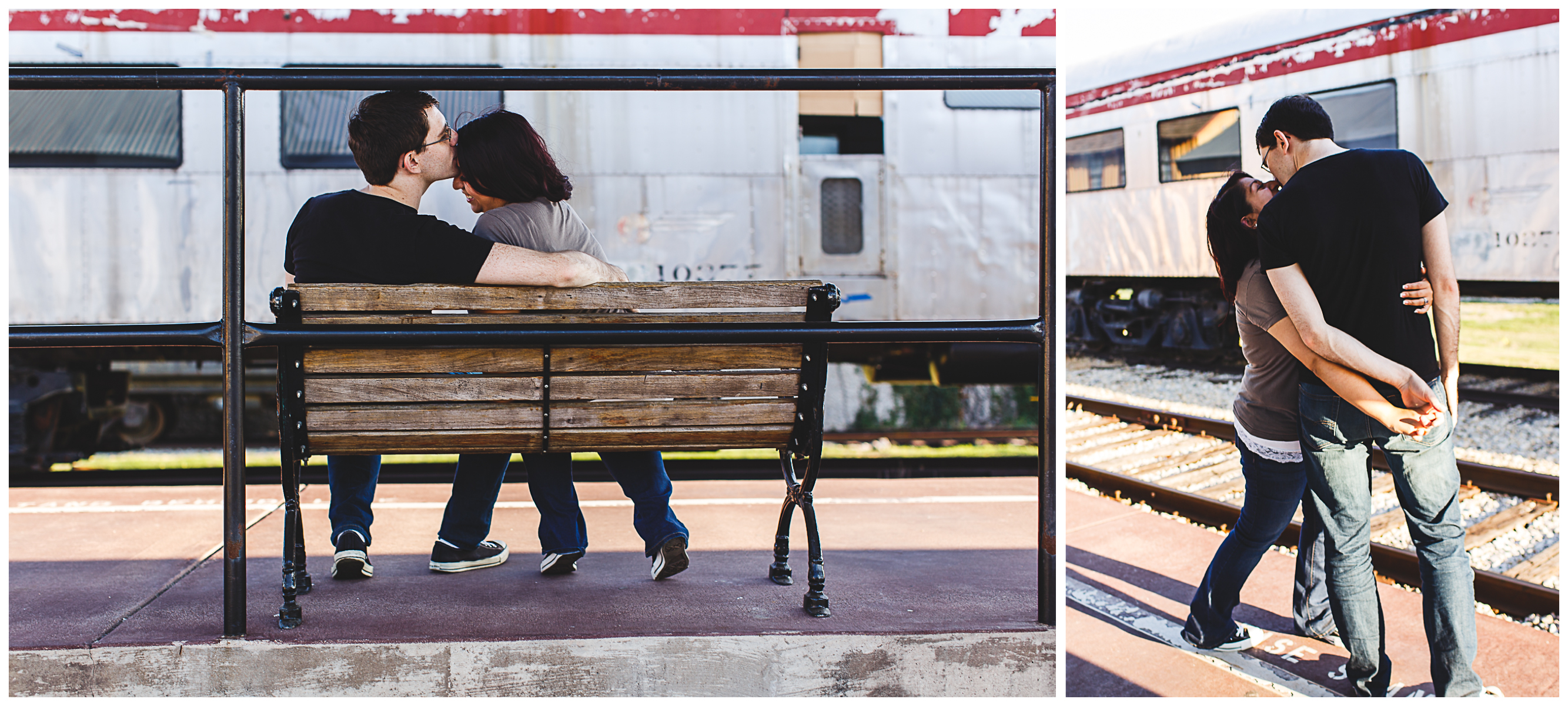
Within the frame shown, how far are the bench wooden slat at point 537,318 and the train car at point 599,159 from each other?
11.0 ft

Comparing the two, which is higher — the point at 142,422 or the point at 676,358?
the point at 676,358

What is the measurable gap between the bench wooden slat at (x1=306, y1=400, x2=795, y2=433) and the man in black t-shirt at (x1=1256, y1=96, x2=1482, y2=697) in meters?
1.32

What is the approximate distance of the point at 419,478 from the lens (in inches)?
193

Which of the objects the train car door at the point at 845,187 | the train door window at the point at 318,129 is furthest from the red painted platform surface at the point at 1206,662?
the train door window at the point at 318,129

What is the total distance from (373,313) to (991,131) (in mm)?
4801

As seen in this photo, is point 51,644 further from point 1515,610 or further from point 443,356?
point 1515,610

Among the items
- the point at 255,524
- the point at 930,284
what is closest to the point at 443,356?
the point at 255,524

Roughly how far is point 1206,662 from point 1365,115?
663 cm

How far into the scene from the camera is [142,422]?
271 inches

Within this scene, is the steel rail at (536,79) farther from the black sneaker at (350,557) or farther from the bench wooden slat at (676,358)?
the black sneaker at (350,557)

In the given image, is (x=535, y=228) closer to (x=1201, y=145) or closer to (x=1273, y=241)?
(x=1273, y=241)

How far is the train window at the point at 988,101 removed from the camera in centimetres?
630

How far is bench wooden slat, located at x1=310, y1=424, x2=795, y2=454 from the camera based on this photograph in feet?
8.21

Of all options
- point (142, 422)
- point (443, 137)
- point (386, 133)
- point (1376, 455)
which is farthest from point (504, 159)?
point (142, 422)
